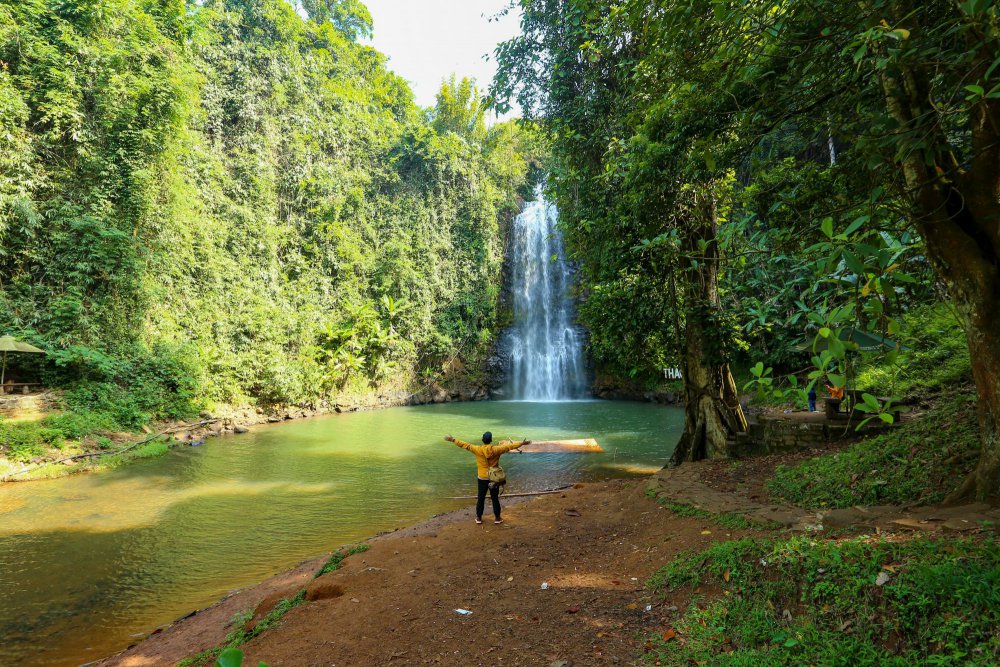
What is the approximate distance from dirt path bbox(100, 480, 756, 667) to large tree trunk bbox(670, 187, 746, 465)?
9.10 feet

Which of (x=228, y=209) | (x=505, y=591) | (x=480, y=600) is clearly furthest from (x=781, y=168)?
(x=228, y=209)

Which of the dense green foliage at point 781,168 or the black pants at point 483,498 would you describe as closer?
the dense green foliage at point 781,168

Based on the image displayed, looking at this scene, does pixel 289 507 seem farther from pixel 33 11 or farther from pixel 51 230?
pixel 33 11

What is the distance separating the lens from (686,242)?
8672 millimetres

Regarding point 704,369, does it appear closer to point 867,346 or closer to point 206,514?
point 867,346

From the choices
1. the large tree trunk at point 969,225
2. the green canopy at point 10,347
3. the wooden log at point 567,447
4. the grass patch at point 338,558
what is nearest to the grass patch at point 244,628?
the grass patch at point 338,558

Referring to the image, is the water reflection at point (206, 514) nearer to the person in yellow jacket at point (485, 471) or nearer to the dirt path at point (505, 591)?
the dirt path at point (505, 591)

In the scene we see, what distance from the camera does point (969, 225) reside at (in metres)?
3.49

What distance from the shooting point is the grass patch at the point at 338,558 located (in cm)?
540

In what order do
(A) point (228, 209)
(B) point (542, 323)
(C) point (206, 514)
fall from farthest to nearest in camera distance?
1. (B) point (542, 323)
2. (A) point (228, 209)
3. (C) point (206, 514)

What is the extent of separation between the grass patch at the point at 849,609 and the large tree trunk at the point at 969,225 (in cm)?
151

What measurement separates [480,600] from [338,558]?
7.26ft

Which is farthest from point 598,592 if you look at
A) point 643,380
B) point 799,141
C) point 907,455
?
point 643,380

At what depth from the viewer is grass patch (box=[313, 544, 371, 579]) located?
5.40m
